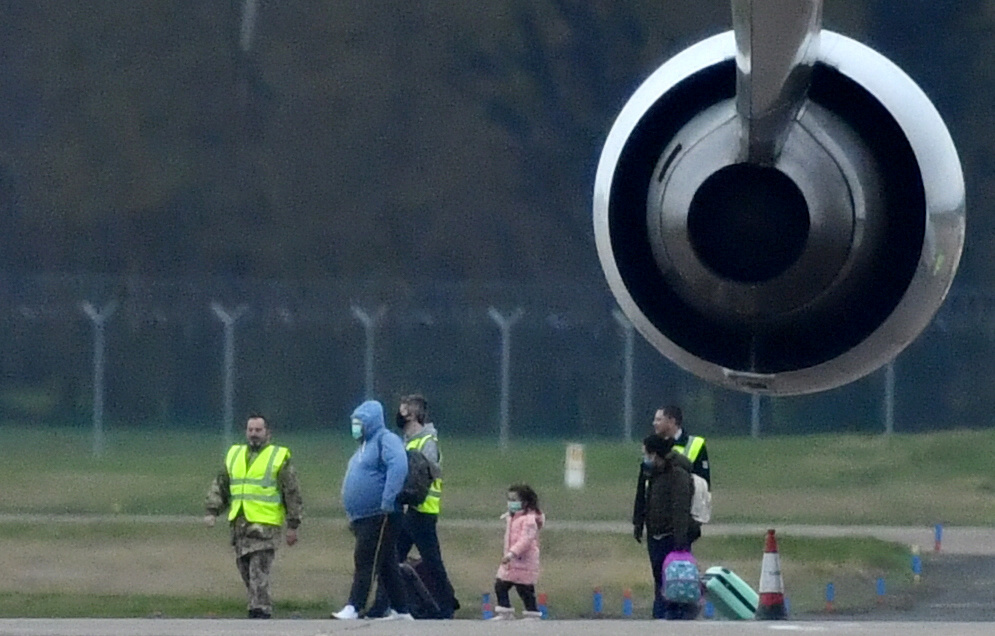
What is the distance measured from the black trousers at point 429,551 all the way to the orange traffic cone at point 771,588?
2.30 metres

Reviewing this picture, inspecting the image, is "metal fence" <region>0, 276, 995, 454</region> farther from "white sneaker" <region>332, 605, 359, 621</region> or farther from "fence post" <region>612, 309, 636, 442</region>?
"white sneaker" <region>332, 605, 359, 621</region>

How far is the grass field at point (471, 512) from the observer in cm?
1822

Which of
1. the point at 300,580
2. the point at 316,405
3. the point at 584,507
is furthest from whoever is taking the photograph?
the point at 316,405

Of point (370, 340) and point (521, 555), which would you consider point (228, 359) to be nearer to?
point (370, 340)

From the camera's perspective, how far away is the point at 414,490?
14.7 meters

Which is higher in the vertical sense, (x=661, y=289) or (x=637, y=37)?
(x=637, y=37)

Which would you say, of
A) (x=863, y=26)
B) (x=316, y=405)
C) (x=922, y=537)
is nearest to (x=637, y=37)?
(x=863, y=26)

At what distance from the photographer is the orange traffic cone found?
14.3 m

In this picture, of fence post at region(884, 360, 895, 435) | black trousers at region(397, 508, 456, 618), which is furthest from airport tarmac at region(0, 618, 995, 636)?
fence post at region(884, 360, 895, 435)

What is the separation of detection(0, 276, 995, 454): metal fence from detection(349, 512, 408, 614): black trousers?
55.2ft

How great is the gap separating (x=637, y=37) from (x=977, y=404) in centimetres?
782

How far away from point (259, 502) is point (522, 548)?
180 cm

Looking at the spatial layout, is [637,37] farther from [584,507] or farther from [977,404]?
[584,507]

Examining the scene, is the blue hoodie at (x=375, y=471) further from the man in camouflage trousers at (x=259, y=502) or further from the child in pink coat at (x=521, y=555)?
the child in pink coat at (x=521, y=555)
